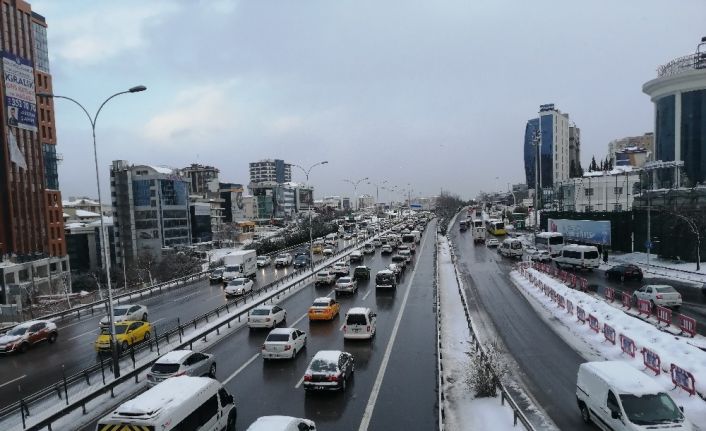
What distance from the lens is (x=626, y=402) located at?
39.3 ft

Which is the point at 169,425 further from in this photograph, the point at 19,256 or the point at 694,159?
the point at 694,159

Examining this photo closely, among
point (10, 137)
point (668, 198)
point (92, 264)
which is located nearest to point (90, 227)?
point (92, 264)

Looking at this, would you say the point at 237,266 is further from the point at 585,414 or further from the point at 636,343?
the point at 585,414

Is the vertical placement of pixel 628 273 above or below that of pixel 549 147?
below

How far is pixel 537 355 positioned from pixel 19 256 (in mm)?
77687

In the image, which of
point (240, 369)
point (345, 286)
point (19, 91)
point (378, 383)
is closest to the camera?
point (378, 383)

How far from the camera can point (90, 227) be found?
10494 cm

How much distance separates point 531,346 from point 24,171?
84826mm

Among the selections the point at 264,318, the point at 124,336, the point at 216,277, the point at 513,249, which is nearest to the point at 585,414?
the point at 264,318

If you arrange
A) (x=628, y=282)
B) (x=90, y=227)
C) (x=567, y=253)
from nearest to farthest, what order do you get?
(x=628, y=282)
(x=567, y=253)
(x=90, y=227)

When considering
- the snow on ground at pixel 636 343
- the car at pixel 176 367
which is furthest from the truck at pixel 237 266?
the car at pixel 176 367

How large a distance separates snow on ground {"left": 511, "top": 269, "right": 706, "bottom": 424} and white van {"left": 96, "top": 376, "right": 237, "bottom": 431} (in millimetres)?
12989

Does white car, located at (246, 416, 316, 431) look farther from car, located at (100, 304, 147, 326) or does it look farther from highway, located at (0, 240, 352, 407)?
car, located at (100, 304, 147, 326)

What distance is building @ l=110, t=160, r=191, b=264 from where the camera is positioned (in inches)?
4144
